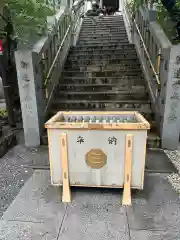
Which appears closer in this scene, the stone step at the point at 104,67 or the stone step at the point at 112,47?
the stone step at the point at 104,67

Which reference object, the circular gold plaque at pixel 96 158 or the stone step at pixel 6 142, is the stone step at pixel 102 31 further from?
the circular gold plaque at pixel 96 158

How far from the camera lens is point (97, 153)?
3232 millimetres

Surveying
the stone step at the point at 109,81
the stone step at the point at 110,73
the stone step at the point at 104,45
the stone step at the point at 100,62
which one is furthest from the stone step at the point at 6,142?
the stone step at the point at 104,45

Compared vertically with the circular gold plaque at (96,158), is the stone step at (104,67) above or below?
above

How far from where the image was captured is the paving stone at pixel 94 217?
2.74m

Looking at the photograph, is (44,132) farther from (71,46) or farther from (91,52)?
(71,46)

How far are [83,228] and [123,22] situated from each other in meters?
11.8

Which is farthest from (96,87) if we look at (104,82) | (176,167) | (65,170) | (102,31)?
(102,31)

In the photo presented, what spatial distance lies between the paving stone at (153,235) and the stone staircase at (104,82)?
8.37ft

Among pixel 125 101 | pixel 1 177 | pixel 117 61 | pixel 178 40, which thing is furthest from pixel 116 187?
pixel 117 61

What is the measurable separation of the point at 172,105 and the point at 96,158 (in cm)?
239

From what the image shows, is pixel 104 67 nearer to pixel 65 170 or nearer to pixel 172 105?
pixel 172 105

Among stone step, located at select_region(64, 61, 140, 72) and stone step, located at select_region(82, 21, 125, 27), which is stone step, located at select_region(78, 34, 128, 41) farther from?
stone step, located at select_region(64, 61, 140, 72)

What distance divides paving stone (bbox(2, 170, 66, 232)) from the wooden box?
0.23 m
